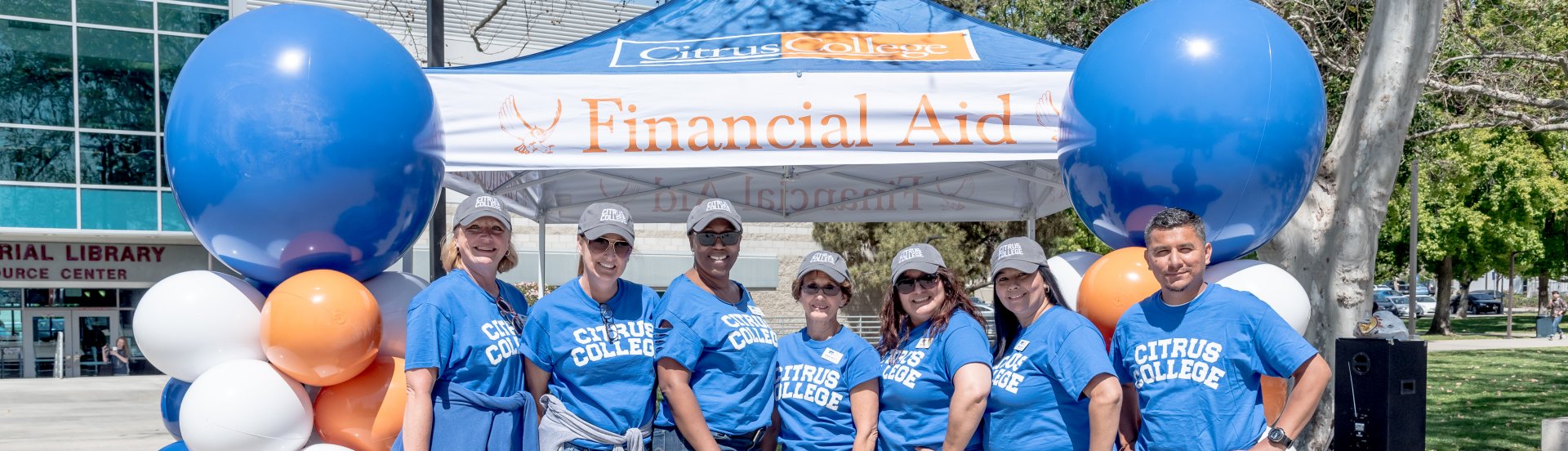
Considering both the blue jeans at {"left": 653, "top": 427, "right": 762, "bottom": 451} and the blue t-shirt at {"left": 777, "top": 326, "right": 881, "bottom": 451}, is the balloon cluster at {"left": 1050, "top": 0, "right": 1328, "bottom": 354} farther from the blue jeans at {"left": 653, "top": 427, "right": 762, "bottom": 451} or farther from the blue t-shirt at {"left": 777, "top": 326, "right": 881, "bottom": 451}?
the blue jeans at {"left": 653, "top": 427, "right": 762, "bottom": 451}

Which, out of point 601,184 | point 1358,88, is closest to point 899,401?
point 1358,88

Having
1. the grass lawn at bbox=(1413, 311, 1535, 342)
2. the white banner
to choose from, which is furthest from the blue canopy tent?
the grass lawn at bbox=(1413, 311, 1535, 342)

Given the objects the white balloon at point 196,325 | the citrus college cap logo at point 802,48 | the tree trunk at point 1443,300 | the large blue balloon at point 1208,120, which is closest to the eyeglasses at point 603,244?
the white balloon at point 196,325

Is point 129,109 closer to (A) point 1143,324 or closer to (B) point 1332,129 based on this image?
(B) point 1332,129

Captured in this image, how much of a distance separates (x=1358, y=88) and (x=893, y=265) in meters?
2.91

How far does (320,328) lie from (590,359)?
0.95 m

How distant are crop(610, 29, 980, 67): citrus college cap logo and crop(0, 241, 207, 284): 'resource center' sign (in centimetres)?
1857

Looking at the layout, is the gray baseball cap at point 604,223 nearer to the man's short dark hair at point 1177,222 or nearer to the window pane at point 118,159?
the man's short dark hair at point 1177,222

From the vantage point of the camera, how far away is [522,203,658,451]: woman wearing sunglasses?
3.46 m

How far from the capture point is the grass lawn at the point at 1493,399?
370 inches

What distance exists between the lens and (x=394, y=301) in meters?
4.14

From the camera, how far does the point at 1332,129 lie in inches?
408

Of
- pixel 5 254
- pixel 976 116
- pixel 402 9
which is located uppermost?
pixel 402 9

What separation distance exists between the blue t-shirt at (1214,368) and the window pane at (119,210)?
2102cm
